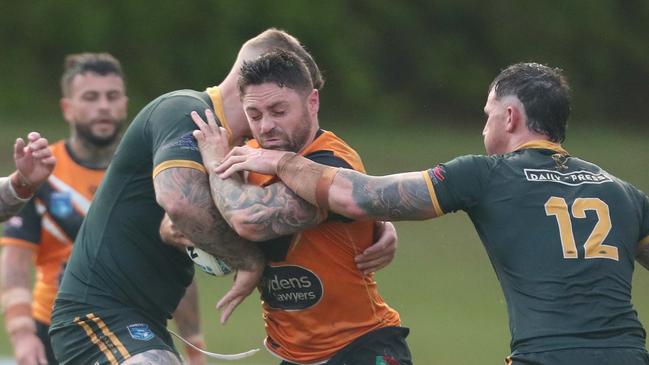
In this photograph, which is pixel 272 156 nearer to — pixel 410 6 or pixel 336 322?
pixel 336 322

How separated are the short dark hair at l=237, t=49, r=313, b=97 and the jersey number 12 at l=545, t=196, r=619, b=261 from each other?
1216 millimetres

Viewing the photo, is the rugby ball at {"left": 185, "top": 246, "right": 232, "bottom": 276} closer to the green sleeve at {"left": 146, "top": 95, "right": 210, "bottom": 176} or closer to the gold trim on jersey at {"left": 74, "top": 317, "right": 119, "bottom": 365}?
the green sleeve at {"left": 146, "top": 95, "right": 210, "bottom": 176}

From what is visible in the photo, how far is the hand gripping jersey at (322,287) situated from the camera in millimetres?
6012

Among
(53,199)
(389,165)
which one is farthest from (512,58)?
(53,199)

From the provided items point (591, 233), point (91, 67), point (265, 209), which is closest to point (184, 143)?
point (265, 209)

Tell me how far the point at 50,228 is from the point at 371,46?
857 inches

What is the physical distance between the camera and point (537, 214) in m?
5.70

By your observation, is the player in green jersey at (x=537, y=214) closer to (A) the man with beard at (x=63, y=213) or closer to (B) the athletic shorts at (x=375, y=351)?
(B) the athletic shorts at (x=375, y=351)

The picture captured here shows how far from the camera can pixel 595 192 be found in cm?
580

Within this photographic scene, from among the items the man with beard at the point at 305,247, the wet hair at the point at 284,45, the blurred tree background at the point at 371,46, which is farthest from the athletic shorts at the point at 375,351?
the blurred tree background at the point at 371,46

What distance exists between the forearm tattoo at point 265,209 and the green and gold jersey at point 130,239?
55 cm

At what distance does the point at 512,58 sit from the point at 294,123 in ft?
80.5

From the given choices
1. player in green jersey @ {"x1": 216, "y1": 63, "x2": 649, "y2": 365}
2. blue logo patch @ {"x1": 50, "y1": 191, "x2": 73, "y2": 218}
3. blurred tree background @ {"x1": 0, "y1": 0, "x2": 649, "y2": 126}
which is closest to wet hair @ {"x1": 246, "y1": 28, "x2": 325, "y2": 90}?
player in green jersey @ {"x1": 216, "y1": 63, "x2": 649, "y2": 365}

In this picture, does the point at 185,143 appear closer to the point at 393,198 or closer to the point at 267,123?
the point at 267,123
